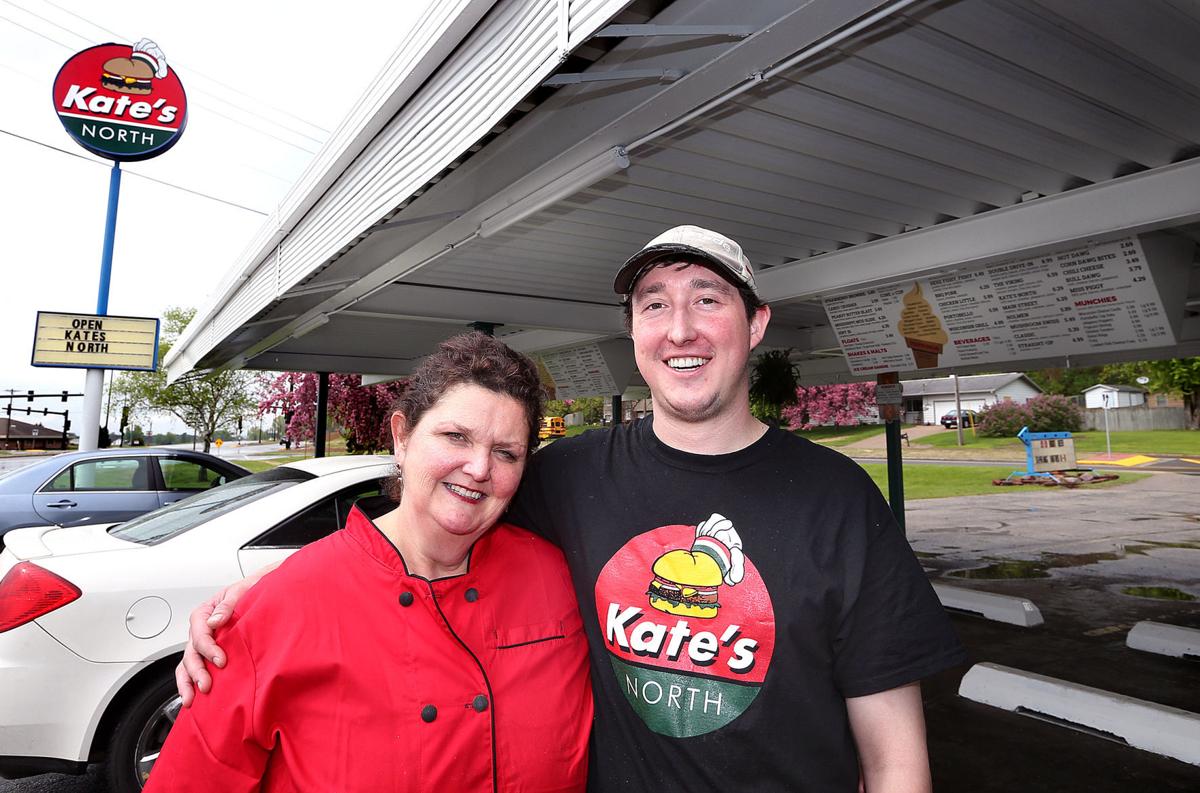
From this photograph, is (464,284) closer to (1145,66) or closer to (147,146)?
(1145,66)

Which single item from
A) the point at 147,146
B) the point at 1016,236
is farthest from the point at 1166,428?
the point at 147,146

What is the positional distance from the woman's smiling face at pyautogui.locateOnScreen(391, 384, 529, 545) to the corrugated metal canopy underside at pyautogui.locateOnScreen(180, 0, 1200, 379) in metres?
1.35

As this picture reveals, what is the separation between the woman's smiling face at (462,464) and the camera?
1508 millimetres

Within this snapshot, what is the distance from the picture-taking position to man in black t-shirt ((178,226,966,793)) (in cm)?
137

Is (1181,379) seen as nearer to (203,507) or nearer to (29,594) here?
(203,507)

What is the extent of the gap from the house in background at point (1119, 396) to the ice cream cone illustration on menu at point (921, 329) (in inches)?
1969

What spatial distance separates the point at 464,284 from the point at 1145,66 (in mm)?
4871

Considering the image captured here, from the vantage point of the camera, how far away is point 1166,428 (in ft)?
144

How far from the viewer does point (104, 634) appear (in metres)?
3.11

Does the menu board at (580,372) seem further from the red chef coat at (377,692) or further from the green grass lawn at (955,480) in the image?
the green grass lawn at (955,480)

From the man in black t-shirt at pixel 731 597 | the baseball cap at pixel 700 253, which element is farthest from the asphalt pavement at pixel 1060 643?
the baseball cap at pixel 700 253

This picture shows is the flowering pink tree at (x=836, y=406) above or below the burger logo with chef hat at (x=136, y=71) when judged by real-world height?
below

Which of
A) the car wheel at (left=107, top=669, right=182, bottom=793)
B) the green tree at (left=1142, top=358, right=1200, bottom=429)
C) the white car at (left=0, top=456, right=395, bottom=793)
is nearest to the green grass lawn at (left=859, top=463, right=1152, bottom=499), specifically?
the green tree at (left=1142, top=358, right=1200, bottom=429)

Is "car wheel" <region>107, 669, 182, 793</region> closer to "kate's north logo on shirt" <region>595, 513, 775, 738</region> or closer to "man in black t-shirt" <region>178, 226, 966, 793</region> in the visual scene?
"man in black t-shirt" <region>178, 226, 966, 793</region>
